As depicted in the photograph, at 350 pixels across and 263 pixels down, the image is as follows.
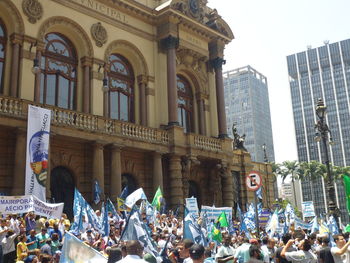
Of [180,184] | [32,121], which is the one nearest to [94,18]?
[32,121]

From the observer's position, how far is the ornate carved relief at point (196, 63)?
29.4 metres

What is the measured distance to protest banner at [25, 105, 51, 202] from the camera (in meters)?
17.9

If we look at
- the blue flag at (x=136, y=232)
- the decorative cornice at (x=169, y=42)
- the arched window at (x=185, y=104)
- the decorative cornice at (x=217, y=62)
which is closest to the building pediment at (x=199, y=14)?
the decorative cornice at (x=169, y=42)

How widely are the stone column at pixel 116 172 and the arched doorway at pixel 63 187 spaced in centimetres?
206

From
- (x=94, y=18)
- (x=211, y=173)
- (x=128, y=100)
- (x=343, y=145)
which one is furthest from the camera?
(x=343, y=145)

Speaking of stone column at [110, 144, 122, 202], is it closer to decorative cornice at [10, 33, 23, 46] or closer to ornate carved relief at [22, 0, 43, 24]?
decorative cornice at [10, 33, 23, 46]

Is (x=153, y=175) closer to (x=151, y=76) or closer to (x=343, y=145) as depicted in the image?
(x=151, y=76)

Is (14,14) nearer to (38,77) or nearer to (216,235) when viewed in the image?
(38,77)

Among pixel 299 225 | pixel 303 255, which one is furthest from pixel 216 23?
pixel 303 255

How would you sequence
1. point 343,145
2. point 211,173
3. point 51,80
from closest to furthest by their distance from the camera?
point 51,80, point 211,173, point 343,145

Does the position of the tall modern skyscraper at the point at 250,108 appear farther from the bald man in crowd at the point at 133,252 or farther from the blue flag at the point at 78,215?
the bald man in crowd at the point at 133,252

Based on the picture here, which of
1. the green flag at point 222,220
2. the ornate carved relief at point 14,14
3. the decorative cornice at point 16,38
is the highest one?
the ornate carved relief at point 14,14

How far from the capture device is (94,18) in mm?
24688

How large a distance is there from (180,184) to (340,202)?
109 metres
